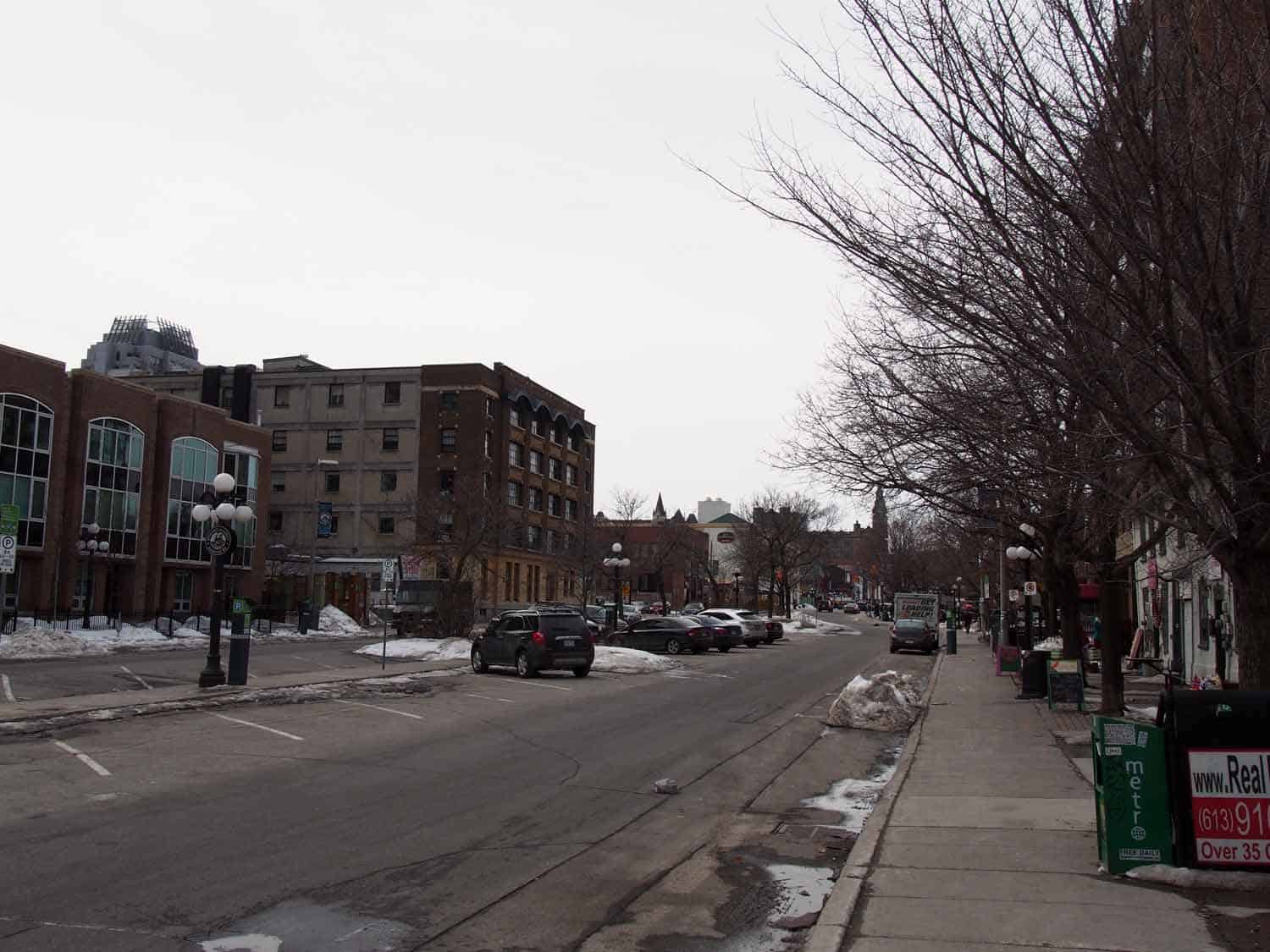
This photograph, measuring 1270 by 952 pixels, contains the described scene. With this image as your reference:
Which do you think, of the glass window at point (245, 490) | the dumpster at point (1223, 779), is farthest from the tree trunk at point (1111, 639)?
the glass window at point (245, 490)

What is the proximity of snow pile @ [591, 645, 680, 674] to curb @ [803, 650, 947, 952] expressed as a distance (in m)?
15.9

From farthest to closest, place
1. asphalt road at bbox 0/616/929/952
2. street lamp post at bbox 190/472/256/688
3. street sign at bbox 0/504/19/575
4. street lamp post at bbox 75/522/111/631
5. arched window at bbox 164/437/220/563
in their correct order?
arched window at bbox 164/437/220/563
street lamp post at bbox 75/522/111/631
street sign at bbox 0/504/19/575
street lamp post at bbox 190/472/256/688
asphalt road at bbox 0/616/929/952

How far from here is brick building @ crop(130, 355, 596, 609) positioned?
6938 cm

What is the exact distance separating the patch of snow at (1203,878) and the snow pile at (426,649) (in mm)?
24359

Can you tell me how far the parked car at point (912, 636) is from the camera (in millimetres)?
41562

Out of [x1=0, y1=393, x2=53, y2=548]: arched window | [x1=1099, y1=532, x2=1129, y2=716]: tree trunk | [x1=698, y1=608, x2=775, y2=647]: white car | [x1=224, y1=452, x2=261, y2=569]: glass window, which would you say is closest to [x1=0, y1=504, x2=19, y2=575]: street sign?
[x1=1099, y1=532, x2=1129, y2=716]: tree trunk

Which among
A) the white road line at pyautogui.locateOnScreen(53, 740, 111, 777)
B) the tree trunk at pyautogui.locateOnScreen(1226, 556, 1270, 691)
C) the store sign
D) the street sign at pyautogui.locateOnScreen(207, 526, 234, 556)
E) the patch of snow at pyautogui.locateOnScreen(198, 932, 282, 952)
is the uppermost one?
the street sign at pyautogui.locateOnScreen(207, 526, 234, 556)

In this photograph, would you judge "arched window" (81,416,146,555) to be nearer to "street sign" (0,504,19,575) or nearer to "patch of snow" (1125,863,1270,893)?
"street sign" (0,504,19,575)

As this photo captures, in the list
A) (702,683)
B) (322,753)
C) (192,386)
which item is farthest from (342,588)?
(322,753)

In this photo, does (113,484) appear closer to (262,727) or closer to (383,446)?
(383,446)

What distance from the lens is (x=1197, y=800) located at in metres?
6.96

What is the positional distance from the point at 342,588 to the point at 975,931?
209 feet

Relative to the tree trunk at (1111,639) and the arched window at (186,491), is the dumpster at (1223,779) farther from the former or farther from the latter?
A: the arched window at (186,491)

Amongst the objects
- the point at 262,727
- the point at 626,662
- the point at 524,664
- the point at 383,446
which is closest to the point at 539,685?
the point at 524,664
